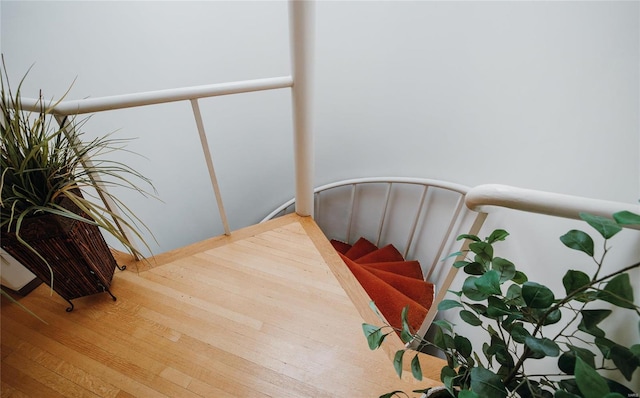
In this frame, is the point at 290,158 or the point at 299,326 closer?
the point at 299,326

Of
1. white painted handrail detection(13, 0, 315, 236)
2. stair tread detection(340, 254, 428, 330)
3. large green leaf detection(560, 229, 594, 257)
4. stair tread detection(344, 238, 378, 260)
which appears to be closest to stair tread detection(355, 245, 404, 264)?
stair tread detection(344, 238, 378, 260)

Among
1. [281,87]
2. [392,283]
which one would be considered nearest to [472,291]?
[281,87]

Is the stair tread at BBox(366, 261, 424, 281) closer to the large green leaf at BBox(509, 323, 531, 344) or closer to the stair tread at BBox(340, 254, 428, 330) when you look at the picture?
the stair tread at BBox(340, 254, 428, 330)

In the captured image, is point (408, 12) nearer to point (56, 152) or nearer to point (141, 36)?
point (141, 36)

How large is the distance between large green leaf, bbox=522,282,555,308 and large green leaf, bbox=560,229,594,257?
0.07 metres

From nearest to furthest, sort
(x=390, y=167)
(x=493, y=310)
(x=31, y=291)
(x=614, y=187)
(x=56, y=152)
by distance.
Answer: (x=493, y=310) → (x=614, y=187) → (x=56, y=152) → (x=31, y=291) → (x=390, y=167)

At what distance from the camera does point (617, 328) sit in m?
0.50

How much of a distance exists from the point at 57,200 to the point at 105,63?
1.05 meters

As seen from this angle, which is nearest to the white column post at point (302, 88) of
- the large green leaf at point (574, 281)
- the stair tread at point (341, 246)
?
the large green leaf at point (574, 281)

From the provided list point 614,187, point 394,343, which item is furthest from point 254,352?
point 614,187

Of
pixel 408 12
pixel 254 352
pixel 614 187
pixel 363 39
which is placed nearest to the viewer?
pixel 614 187

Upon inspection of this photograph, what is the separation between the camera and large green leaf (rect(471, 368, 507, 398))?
42cm

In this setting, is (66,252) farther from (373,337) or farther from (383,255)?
(383,255)

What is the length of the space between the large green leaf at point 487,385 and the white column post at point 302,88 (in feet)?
3.21
